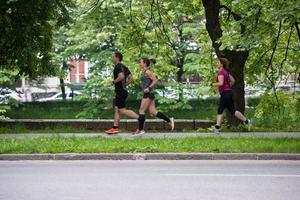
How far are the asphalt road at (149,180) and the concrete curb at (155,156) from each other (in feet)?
0.93

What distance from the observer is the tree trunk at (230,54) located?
52.1 feet

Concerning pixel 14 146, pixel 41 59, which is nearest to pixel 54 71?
pixel 41 59

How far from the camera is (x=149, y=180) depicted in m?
8.61

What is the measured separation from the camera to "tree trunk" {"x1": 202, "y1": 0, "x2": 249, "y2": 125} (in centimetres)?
1587

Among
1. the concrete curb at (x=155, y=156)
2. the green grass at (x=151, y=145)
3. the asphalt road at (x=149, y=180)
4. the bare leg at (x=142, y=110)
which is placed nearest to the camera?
the asphalt road at (x=149, y=180)

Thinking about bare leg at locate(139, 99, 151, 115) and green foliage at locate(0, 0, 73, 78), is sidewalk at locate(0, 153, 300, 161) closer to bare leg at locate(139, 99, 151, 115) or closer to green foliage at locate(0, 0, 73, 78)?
bare leg at locate(139, 99, 151, 115)

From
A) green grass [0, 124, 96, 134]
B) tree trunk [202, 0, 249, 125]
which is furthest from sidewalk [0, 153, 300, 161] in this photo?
tree trunk [202, 0, 249, 125]

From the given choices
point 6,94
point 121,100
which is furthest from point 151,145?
point 6,94

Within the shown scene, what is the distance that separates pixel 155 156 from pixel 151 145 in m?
0.67

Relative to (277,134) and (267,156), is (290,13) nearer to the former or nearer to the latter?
(267,156)

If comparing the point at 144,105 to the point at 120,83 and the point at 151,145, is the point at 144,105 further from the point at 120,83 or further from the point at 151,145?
the point at 151,145

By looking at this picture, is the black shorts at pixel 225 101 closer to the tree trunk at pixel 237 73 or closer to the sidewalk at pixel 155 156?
the tree trunk at pixel 237 73

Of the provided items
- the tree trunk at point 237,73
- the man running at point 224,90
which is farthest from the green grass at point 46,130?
the tree trunk at point 237,73

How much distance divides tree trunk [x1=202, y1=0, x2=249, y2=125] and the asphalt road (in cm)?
553
